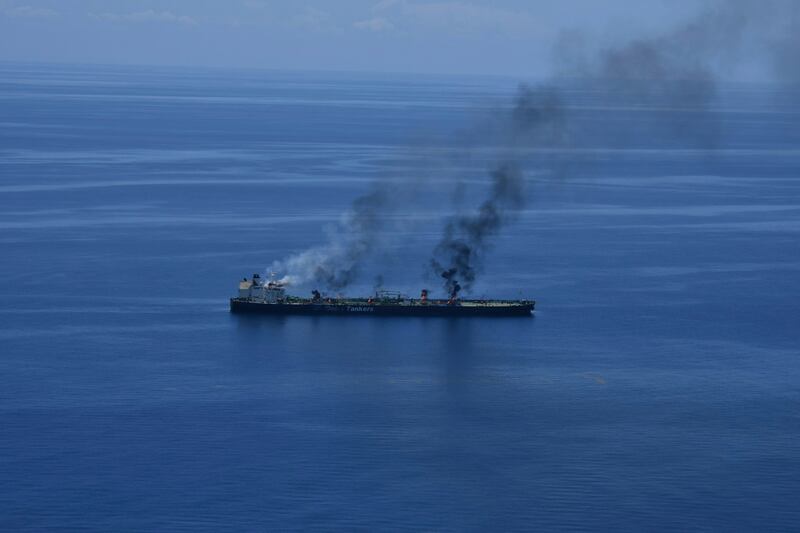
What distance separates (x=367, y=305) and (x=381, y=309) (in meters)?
1.23

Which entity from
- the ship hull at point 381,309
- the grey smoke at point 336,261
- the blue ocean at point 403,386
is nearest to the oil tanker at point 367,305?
the ship hull at point 381,309

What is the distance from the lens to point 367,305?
113 meters

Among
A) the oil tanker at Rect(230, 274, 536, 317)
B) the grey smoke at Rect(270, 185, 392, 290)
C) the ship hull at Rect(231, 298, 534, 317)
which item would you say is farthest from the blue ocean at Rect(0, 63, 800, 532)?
the grey smoke at Rect(270, 185, 392, 290)

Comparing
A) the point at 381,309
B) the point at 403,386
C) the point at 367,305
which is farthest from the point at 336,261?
the point at 403,386

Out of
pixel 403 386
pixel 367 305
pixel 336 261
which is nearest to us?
pixel 403 386

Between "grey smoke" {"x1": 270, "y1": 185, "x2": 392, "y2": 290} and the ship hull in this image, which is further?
"grey smoke" {"x1": 270, "y1": 185, "x2": 392, "y2": 290}

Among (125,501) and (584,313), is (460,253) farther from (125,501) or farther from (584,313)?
(125,501)

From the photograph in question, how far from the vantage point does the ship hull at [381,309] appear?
111375 millimetres

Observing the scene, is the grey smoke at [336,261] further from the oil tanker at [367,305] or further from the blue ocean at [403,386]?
the oil tanker at [367,305]

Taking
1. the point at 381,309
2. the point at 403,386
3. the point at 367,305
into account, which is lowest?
the point at 403,386

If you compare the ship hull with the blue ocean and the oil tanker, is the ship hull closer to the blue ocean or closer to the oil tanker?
the oil tanker

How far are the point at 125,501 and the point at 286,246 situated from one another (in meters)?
71.5

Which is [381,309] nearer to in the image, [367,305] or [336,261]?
[367,305]

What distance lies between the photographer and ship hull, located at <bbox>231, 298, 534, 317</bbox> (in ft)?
365
